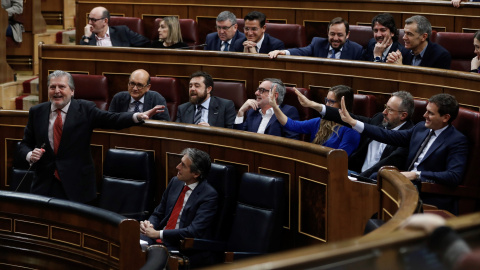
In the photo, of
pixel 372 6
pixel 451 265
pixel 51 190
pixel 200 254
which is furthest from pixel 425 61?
pixel 451 265

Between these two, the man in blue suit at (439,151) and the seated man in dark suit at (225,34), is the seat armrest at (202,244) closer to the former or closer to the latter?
the man in blue suit at (439,151)

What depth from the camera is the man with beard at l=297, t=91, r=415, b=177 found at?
154 cm

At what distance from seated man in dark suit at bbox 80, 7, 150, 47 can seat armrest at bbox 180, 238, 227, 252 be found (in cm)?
102

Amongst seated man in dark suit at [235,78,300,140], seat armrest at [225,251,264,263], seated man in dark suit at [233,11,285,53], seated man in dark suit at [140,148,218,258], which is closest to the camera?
seat armrest at [225,251,264,263]

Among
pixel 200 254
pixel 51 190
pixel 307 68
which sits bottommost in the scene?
pixel 200 254

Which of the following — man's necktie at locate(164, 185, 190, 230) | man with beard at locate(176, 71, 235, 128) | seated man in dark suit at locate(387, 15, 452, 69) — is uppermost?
seated man in dark suit at locate(387, 15, 452, 69)

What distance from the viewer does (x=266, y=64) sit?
1.97m

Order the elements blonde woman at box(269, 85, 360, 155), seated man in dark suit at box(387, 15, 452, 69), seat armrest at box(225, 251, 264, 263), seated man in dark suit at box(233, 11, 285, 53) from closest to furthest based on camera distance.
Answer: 1. seat armrest at box(225, 251, 264, 263)
2. blonde woman at box(269, 85, 360, 155)
3. seated man in dark suit at box(387, 15, 452, 69)
4. seated man in dark suit at box(233, 11, 285, 53)

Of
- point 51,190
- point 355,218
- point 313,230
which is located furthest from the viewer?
point 51,190

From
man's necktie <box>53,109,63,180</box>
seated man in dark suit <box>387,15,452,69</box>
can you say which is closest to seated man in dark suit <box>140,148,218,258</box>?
man's necktie <box>53,109,63,180</box>

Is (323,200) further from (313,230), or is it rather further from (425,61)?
(425,61)

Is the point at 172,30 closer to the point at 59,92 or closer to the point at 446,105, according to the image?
the point at 59,92

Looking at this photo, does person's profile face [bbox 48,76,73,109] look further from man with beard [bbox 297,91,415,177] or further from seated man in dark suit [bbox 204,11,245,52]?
seated man in dark suit [bbox 204,11,245,52]

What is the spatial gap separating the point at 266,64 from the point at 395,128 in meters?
0.50
